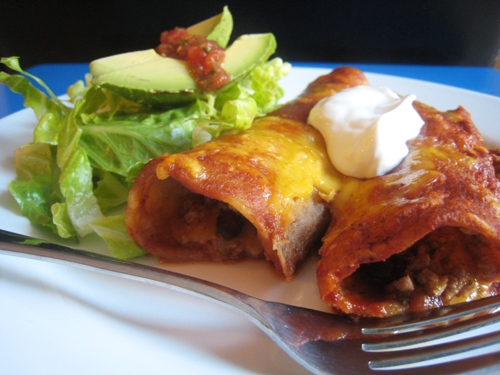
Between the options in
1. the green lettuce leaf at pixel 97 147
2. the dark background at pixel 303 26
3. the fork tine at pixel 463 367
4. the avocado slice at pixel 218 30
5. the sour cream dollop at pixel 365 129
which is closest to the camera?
the fork tine at pixel 463 367

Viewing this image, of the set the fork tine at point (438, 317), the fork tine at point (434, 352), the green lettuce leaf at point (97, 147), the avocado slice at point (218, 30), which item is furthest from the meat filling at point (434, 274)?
the avocado slice at point (218, 30)

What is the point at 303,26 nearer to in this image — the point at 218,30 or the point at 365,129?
the point at 218,30

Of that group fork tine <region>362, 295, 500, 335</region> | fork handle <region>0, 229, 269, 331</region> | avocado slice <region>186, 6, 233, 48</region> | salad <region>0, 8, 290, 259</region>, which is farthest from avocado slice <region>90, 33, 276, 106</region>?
fork tine <region>362, 295, 500, 335</region>

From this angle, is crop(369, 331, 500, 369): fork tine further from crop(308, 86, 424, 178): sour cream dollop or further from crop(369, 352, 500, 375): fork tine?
crop(308, 86, 424, 178): sour cream dollop

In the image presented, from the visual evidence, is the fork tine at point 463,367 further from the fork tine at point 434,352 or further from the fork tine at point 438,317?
the fork tine at point 438,317

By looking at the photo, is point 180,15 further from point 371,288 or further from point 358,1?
point 371,288

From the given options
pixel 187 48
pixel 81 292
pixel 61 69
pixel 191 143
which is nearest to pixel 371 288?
pixel 81 292

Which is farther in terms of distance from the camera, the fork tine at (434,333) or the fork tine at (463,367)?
the fork tine at (434,333)

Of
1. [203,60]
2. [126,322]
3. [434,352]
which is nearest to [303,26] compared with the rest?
[203,60]
